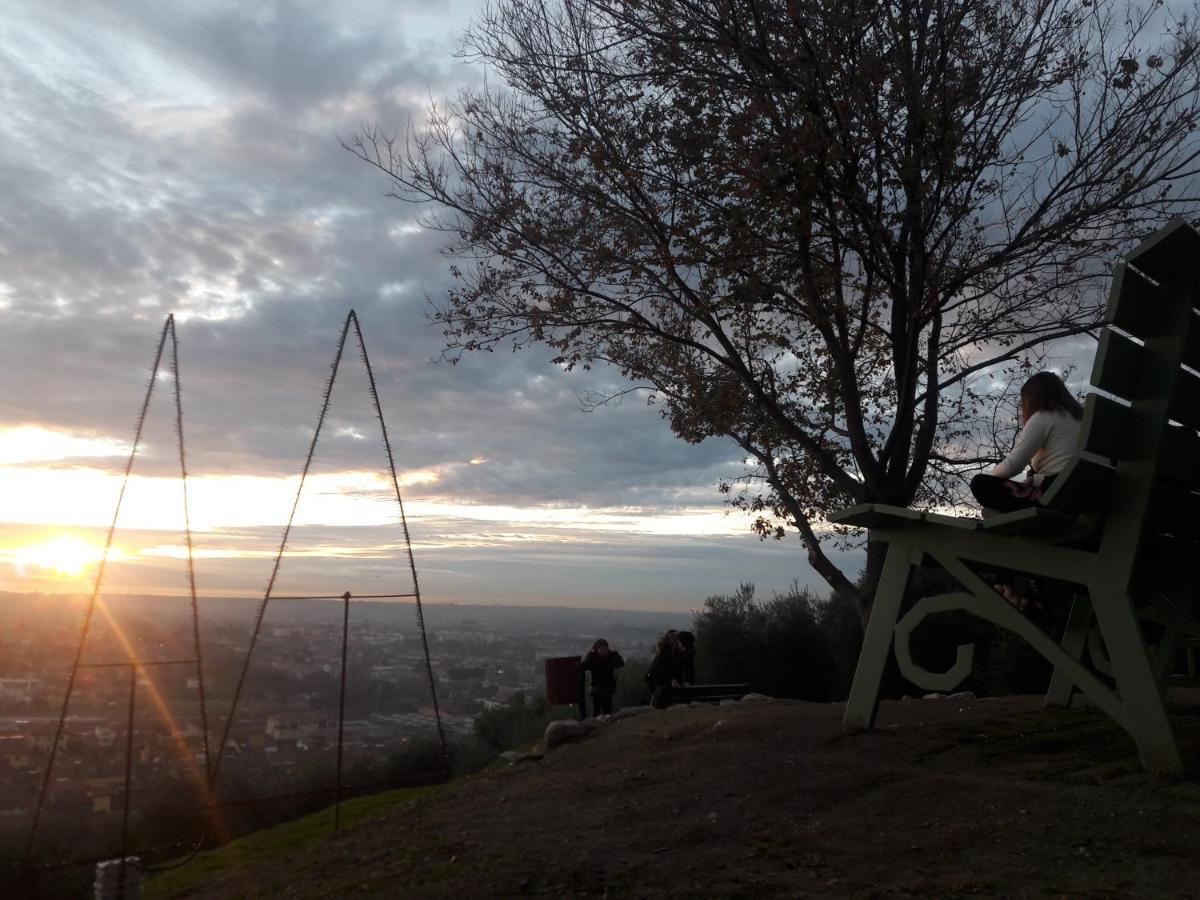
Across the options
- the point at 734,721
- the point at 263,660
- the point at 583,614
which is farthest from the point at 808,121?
the point at 583,614

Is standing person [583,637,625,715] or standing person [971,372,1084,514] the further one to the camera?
standing person [583,637,625,715]

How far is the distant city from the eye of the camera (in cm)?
803

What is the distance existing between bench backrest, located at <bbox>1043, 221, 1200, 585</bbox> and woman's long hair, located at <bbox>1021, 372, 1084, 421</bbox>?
883mm

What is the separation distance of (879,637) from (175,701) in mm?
6167

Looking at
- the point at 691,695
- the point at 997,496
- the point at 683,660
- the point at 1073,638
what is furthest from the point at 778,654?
the point at 997,496

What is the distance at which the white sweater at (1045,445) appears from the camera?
5.46 metres

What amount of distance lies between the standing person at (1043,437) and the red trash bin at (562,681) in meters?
7.39

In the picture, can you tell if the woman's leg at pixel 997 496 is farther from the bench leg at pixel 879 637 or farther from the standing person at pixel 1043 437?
the bench leg at pixel 879 637

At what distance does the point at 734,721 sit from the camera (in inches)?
263

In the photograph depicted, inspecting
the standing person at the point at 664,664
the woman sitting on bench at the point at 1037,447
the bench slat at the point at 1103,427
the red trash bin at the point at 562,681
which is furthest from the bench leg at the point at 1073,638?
the standing person at the point at 664,664

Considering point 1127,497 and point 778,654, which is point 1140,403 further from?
point 778,654

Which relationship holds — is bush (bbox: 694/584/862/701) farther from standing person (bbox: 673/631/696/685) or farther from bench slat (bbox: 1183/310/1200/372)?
bench slat (bbox: 1183/310/1200/372)

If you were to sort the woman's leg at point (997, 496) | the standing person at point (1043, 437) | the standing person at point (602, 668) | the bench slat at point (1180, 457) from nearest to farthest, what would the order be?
the bench slat at point (1180, 457), the woman's leg at point (997, 496), the standing person at point (1043, 437), the standing person at point (602, 668)

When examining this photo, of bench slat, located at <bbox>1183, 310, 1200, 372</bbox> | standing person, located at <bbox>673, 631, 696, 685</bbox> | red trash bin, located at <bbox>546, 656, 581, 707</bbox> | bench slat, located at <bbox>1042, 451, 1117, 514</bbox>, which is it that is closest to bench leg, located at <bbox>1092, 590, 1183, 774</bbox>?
bench slat, located at <bbox>1042, 451, 1117, 514</bbox>
